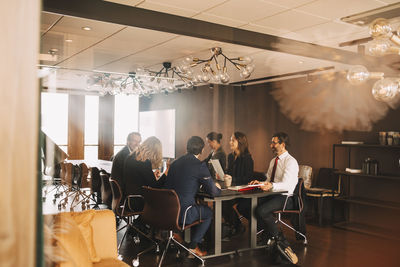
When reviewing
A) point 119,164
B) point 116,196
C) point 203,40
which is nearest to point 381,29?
point 203,40

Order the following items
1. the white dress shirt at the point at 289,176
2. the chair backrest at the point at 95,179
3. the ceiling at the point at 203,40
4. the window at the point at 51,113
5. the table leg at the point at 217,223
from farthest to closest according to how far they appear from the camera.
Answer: the chair backrest at the point at 95,179 < the white dress shirt at the point at 289,176 < the table leg at the point at 217,223 < the ceiling at the point at 203,40 < the window at the point at 51,113

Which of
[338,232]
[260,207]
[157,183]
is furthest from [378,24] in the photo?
[338,232]

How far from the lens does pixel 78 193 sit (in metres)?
5.91

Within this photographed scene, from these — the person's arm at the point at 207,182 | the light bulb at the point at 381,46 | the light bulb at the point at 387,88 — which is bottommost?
the person's arm at the point at 207,182

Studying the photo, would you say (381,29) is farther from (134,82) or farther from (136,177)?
(134,82)

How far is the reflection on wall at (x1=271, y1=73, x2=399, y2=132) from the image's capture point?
620 cm

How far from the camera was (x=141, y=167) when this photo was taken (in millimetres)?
4363

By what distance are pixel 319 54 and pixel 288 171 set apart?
1573 mm

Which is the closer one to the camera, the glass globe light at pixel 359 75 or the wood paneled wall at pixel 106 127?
the glass globe light at pixel 359 75

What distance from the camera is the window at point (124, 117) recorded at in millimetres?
7816

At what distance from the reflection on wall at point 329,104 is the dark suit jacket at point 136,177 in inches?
154

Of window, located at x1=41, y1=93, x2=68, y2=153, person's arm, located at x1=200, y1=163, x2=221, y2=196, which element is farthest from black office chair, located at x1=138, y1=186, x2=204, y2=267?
window, located at x1=41, y1=93, x2=68, y2=153

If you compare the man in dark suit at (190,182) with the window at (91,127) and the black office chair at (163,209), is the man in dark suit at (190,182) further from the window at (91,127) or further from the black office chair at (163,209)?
the window at (91,127)

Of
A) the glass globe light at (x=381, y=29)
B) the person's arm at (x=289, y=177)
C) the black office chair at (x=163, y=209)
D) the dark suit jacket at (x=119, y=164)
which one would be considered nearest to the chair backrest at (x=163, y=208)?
the black office chair at (x=163, y=209)
